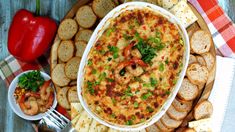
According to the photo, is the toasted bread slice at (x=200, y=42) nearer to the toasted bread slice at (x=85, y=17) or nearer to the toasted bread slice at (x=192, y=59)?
the toasted bread slice at (x=192, y=59)

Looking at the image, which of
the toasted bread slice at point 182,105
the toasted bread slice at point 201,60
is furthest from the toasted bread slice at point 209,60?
the toasted bread slice at point 182,105

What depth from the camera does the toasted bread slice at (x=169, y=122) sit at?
12.3 feet

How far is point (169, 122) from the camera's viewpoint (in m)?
3.75

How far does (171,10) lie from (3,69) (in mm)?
1475

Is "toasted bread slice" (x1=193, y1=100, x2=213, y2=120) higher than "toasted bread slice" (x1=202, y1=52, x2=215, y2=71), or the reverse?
"toasted bread slice" (x1=202, y1=52, x2=215, y2=71)

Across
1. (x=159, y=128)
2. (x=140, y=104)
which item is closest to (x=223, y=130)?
(x=159, y=128)

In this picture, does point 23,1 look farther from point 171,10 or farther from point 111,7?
point 171,10

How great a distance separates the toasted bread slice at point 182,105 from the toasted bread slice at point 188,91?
0.15ft

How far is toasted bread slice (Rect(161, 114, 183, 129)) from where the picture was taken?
374 cm


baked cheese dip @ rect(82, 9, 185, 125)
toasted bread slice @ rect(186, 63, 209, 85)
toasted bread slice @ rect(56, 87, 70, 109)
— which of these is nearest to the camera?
baked cheese dip @ rect(82, 9, 185, 125)

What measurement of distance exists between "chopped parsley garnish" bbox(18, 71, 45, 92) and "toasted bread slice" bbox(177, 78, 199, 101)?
1.12 metres

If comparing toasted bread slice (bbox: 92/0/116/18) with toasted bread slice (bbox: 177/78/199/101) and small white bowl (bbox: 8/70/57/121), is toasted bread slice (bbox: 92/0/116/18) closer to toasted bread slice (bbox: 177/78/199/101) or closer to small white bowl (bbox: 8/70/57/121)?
small white bowl (bbox: 8/70/57/121)

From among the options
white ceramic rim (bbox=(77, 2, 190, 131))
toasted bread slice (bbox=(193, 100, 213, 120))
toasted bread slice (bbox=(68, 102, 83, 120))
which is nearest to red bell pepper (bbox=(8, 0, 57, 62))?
toasted bread slice (bbox=(68, 102, 83, 120))

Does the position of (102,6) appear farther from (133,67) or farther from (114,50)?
(133,67)
